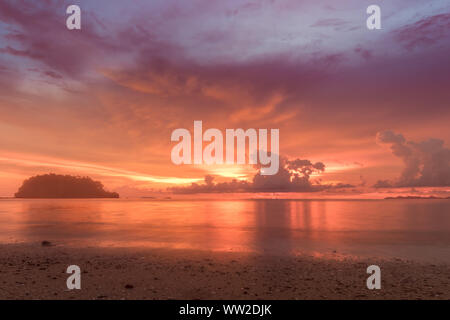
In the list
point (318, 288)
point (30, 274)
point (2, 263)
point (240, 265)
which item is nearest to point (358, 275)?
point (318, 288)

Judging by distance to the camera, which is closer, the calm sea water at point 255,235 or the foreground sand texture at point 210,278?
the foreground sand texture at point 210,278

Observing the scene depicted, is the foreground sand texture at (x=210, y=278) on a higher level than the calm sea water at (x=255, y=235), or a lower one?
higher

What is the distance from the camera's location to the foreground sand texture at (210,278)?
1052 centimetres

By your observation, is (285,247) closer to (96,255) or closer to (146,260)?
(146,260)

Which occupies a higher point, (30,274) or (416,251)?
(30,274)

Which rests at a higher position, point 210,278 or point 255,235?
point 210,278

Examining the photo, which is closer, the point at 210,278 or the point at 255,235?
the point at 210,278

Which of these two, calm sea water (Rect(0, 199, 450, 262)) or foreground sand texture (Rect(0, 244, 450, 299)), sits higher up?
foreground sand texture (Rect(0, 244, 450, 299))

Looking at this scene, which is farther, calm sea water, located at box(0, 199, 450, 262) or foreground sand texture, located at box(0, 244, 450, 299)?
calm sea water, located at box(0, 199, 450, 262)

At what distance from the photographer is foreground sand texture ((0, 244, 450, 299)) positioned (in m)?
10.5

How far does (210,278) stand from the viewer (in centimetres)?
1266
